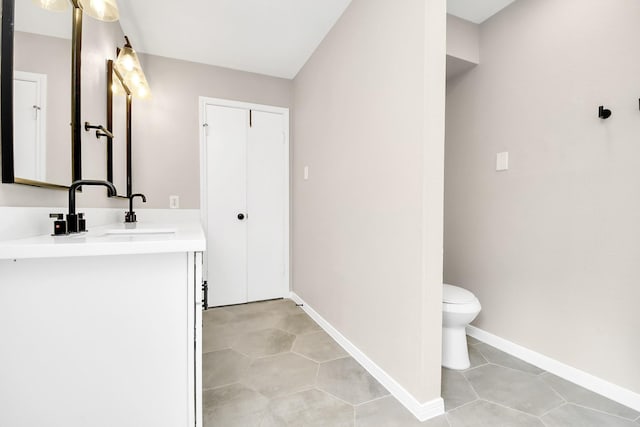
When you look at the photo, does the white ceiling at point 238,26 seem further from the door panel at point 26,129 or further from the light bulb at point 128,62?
the door panel at point 26,129

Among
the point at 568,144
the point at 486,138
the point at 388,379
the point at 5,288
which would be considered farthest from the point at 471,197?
the point at 5,288

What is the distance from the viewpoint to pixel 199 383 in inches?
37.3

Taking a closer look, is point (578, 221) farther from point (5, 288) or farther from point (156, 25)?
point (156, 25)

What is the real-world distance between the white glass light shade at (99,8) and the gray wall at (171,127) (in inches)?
50.6

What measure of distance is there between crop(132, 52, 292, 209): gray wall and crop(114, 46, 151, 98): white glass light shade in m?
0.39

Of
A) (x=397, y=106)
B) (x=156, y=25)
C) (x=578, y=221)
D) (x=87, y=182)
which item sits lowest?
(x=578, y=221)

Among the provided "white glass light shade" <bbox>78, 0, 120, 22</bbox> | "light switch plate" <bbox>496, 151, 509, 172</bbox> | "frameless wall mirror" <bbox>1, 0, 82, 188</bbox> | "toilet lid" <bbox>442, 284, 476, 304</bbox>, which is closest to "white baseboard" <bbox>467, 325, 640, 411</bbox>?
"toilet lid" <bbox>442, 284, 476, 304</bbox>

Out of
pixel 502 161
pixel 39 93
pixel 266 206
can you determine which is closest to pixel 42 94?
pixel 39 93

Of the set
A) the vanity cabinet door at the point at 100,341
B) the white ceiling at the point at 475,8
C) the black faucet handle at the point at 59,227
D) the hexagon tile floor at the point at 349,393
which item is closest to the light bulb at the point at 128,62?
the black faucet handle at the point at 59,227

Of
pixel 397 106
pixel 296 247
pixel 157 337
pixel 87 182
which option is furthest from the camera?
pixel 296 247

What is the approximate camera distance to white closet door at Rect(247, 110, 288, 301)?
290cm

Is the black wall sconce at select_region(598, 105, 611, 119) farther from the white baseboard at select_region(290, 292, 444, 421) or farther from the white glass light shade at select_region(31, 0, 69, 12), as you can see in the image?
the white glass light shade at select_region(31, 0, 69, 12)

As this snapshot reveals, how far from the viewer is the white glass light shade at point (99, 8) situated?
1.27m

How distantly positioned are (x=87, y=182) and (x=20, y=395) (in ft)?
2.23
